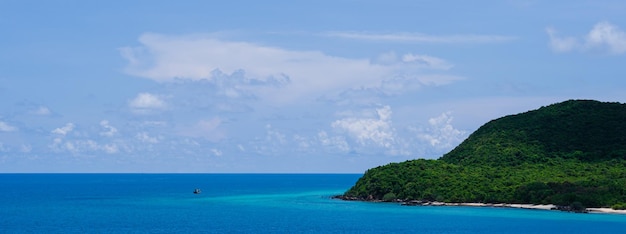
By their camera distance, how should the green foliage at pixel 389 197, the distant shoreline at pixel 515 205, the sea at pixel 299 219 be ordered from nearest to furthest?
the sea at pixel 299 219, the distant shoreline at pixel 515 205, the green foliage at pixel 389 197

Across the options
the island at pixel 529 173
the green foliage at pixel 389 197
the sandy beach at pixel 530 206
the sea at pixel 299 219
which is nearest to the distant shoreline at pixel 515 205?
the sandy beach at pixel 530 206

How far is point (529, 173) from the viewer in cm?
16312

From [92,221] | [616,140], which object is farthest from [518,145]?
[92,221]

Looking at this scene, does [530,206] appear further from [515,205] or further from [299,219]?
[299,219]

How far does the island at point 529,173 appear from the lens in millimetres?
138512

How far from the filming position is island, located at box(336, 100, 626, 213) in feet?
454

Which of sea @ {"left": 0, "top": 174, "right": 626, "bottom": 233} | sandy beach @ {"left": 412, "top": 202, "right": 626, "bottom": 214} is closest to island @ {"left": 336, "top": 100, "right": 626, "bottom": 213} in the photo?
sandy beach @ {"left": 412, "top": 202, "right": 626, "bottom": 214}

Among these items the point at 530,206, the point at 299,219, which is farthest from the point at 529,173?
the point at 299,219

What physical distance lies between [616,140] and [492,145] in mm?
29544

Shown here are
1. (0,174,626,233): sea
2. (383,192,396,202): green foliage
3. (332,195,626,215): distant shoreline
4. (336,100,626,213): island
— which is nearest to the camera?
(0,174,626,233): sea

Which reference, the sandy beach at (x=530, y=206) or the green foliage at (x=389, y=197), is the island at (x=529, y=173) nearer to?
the green foliage at (x=389, y=197)

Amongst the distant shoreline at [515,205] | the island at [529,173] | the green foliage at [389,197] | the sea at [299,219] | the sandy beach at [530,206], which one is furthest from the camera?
the green foliage at [389,197]

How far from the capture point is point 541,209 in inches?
5340

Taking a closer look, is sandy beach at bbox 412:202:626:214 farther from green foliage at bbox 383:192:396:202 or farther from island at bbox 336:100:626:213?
green foliage at bbox 383:192:396:202
